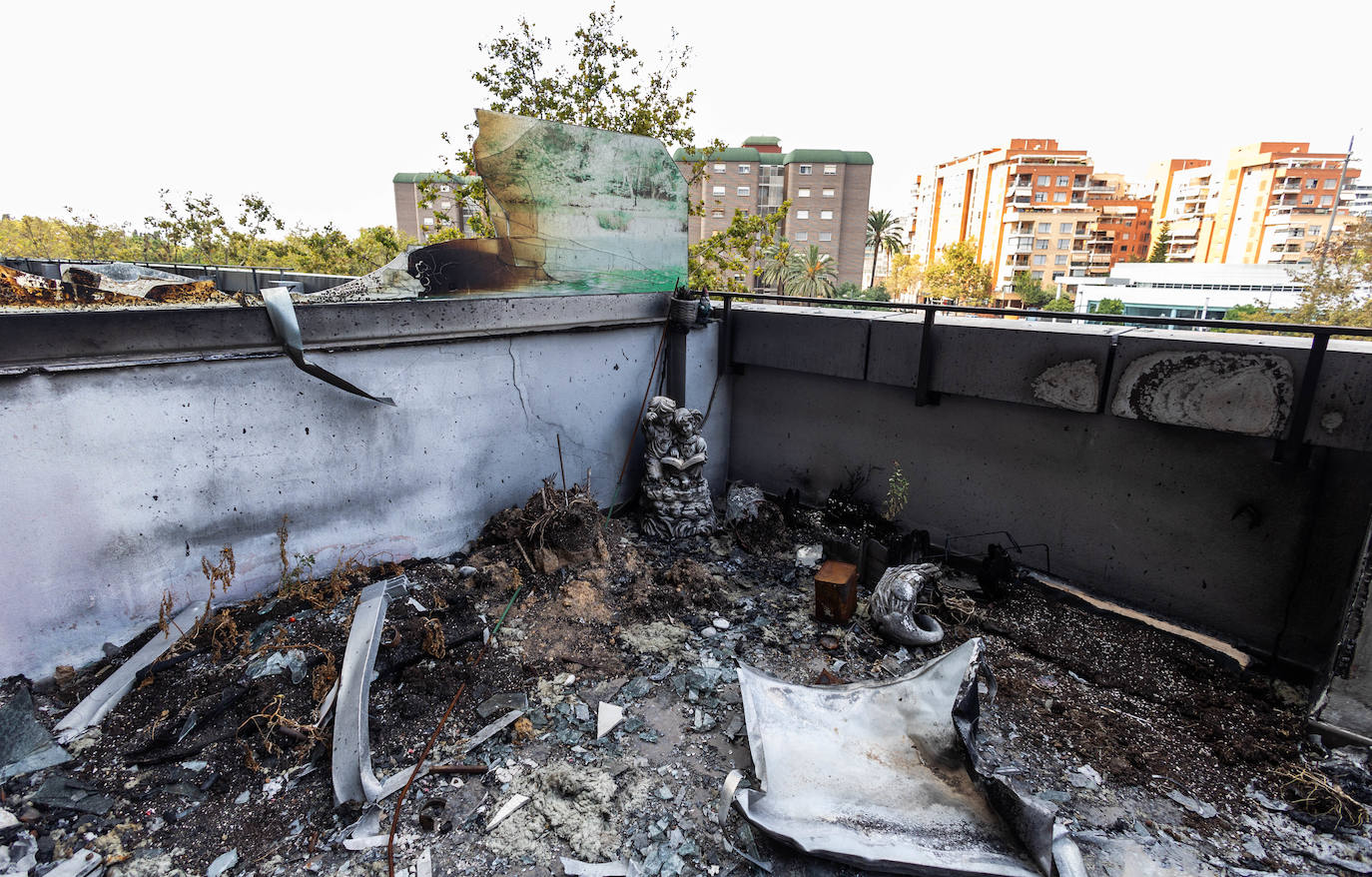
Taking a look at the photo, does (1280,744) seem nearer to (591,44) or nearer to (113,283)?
(113,283)

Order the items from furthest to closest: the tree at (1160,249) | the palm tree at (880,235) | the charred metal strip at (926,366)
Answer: the tree at (1160,249)
the palm tree at (880,235)
the charred metal strip at (926,366)

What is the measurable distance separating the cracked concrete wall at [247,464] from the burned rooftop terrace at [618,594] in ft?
0.08

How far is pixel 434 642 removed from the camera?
14.0 feet

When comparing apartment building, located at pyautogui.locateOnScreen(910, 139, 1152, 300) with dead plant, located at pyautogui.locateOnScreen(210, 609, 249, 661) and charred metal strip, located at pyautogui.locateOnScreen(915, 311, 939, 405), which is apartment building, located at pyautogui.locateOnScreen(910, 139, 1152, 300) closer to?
charred metal strip, located at pyautogui.locateOnScreen(915, 311, 939, 405)

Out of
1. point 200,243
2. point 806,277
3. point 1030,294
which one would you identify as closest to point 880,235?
point 1030,294

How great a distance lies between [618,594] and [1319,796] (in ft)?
15.2

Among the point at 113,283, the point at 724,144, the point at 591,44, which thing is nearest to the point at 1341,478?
the point at 113,283

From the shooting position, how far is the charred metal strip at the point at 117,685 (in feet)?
11.6

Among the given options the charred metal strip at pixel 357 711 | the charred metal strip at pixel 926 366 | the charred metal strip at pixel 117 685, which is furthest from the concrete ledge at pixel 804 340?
the charred metal strip at pixel 117 685

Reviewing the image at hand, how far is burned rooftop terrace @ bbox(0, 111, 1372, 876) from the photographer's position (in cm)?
317

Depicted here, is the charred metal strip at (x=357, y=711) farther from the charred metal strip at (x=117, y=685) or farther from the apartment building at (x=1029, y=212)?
the apartment building at (x=1029, y=212)

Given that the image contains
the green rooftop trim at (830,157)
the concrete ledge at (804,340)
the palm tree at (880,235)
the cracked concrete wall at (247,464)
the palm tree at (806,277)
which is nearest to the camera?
the cracked concrete wall at (247,464)

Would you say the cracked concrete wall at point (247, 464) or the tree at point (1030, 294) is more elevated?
the tree at point (1030, 294)

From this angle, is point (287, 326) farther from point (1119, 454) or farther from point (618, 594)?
point (1119, 454)
